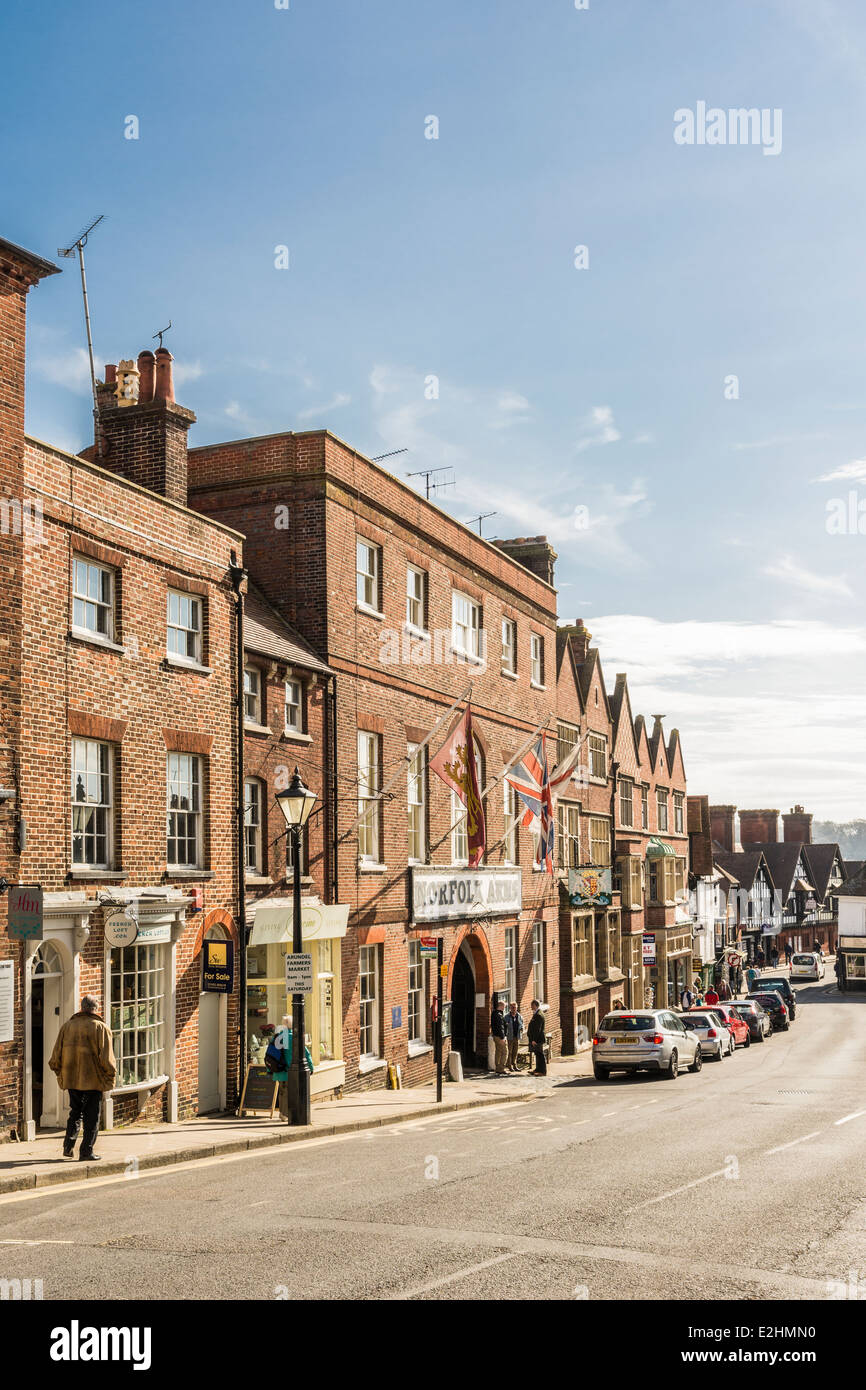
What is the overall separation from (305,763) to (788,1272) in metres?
15.8

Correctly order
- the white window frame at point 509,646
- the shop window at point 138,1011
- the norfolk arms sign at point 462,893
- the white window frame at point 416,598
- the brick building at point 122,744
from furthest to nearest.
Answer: the white window frame at point 509,646
the white window frame at point 416,598
the norfolk arms sign at point 462,893
the shop window at point 138,1011
the brick building at point 122,744

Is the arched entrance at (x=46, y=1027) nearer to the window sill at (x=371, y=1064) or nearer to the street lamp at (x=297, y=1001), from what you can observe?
the street lamp at (x=297, y=1001)

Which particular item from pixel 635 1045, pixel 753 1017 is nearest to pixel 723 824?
pixel 753 1017

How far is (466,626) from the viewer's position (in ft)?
109

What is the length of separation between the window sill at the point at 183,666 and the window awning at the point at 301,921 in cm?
410

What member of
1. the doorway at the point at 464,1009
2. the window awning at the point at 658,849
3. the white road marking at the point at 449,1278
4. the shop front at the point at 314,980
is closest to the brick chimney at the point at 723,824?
the window awning at the point at 658,849

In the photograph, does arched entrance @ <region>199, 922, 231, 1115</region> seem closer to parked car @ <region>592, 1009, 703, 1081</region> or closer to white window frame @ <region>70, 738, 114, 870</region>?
white window frame @ <region>70, 738, 114, 870</region>

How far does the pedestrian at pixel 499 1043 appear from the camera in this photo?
32.2 m

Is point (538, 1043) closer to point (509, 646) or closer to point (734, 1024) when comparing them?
point (509, 646)

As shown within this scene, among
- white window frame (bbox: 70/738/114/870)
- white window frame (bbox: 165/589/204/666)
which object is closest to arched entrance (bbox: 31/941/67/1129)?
white window frame (bbox: 70/738/114/870)

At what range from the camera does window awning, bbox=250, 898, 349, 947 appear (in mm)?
22125

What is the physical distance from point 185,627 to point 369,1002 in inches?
380

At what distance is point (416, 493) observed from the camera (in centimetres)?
3019
